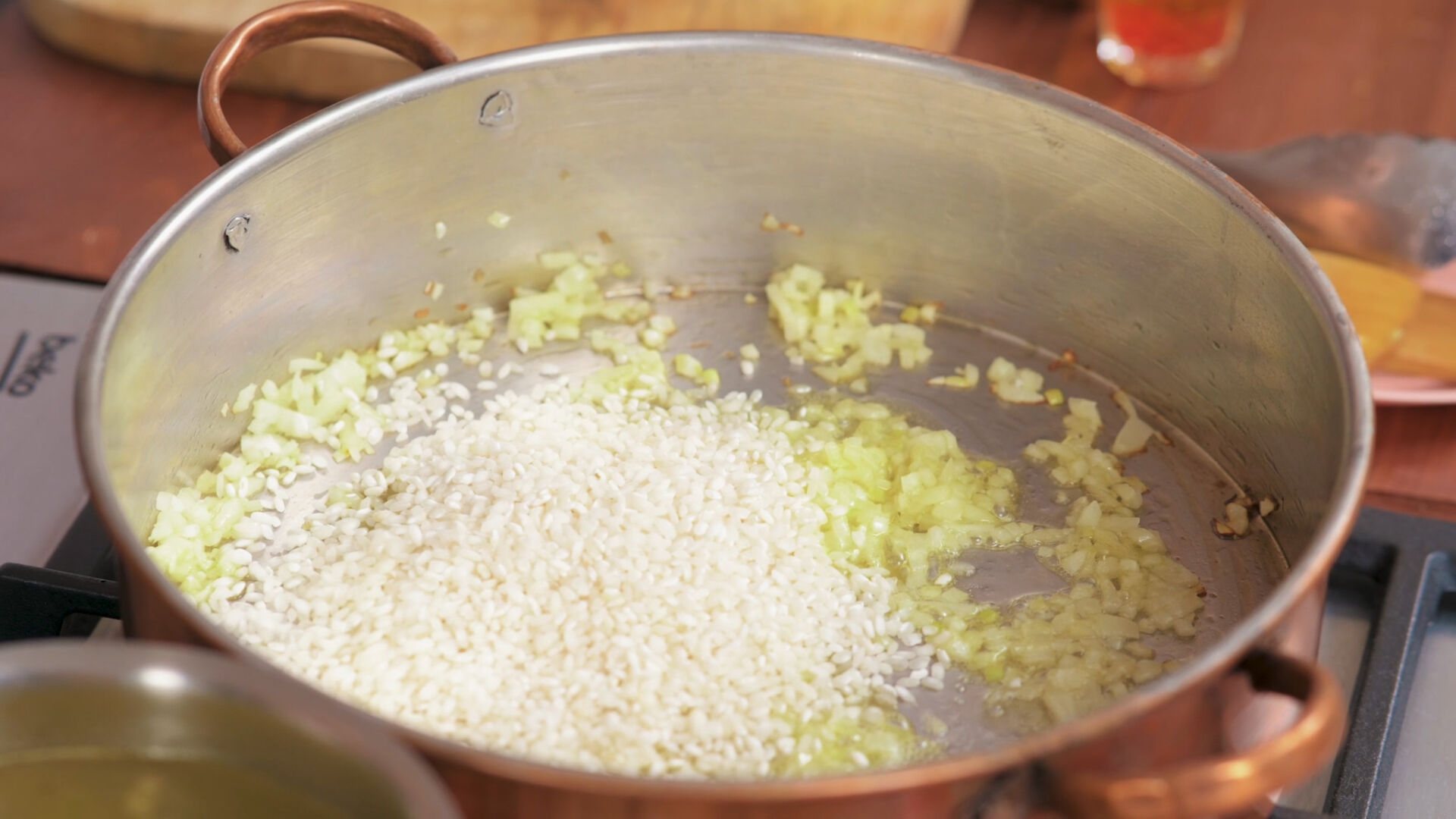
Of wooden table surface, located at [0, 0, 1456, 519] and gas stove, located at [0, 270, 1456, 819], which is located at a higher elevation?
wooden table surface, located at [0, 0, 1456, 519]

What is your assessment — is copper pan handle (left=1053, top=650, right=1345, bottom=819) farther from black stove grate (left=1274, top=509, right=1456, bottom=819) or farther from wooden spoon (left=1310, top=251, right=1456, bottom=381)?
wooden spoon (left=1310, top=251, right=1456, bottom=381)

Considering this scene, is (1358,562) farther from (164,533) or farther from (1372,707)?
(164,533)

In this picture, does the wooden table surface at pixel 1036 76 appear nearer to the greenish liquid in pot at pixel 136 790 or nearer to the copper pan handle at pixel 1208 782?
the copper pan handle at pixel 1208 782

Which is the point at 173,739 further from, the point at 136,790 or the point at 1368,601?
the point at 1368,601

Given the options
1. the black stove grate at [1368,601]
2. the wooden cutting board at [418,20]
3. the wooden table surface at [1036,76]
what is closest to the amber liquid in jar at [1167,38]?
the wooden table surface at [1036,76]

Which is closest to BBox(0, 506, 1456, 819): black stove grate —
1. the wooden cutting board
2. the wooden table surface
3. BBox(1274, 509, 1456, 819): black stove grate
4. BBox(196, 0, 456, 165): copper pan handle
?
BBox(1274, 509, 1456, 819): black stove grate

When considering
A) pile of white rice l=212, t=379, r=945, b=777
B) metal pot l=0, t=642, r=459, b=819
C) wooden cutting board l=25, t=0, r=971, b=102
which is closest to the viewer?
metal pot l=0, t=642, r=459, b=819

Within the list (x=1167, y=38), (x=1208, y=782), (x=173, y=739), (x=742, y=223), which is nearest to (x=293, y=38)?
(x=742, y=223)
